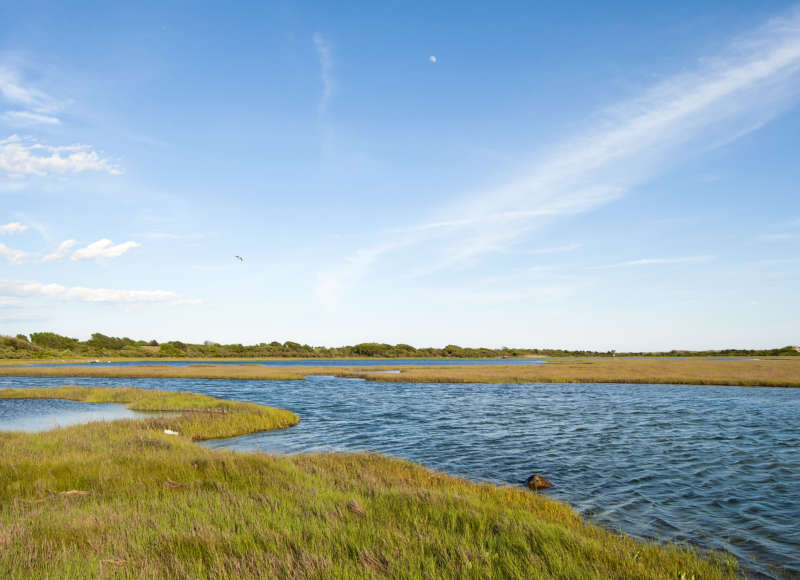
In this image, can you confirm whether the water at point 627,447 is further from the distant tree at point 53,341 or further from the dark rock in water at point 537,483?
the distant tree at point 53,341

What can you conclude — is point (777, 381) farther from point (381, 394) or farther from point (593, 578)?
point (593, 578)

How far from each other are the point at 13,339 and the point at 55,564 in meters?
204

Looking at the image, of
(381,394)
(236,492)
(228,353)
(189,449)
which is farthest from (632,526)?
(228,353)

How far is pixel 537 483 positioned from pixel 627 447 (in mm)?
9267

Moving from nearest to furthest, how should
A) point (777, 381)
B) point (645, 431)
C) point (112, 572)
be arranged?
point (112, 572) < point (645, 431) < point (777, 381)

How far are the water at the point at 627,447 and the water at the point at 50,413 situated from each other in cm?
1150

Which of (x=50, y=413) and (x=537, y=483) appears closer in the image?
(x=537, y=483)

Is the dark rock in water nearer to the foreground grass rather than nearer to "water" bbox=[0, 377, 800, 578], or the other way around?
"water" bbox=[0, 377, 800, 578]

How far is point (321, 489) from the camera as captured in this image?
12312mm

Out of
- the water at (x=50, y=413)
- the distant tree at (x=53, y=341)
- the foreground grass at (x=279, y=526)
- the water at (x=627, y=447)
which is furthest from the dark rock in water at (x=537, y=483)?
the distant tree at (x=53, y=341)

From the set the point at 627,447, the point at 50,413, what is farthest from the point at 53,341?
the point at 627,447

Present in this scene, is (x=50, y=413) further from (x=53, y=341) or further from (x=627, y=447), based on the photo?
(x=53, y=341)

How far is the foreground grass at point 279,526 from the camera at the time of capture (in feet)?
23.7

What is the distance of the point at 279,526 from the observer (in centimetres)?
905
